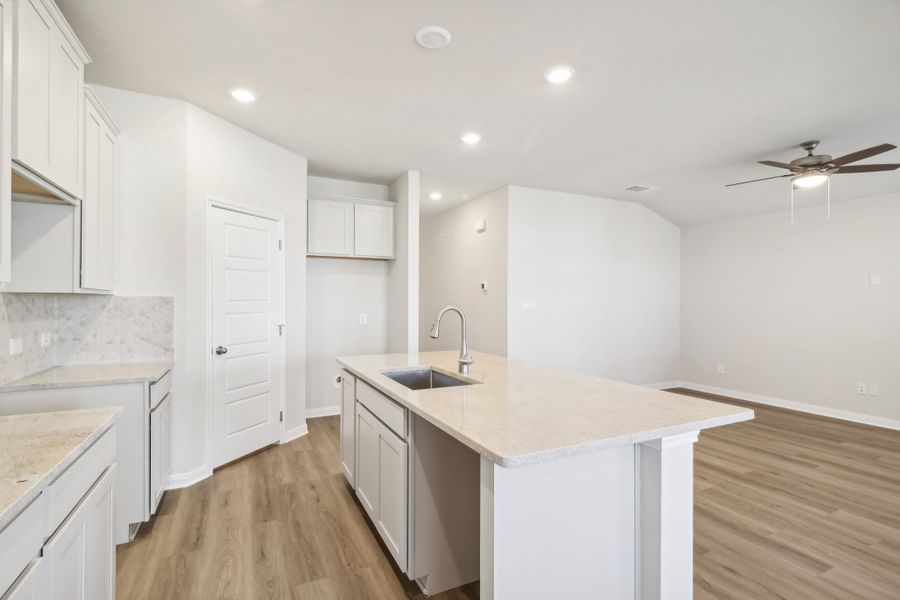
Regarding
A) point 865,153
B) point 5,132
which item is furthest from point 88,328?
point 865,153

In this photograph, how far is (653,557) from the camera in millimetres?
1453

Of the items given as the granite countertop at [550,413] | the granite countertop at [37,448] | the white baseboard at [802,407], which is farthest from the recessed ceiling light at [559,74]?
the white baseboard at [802,407]

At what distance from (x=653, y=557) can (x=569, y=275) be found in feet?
14.4

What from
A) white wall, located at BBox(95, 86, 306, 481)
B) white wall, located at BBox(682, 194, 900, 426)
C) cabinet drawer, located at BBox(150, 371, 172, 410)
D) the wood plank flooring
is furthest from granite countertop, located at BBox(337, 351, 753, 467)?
white wall, located at BBox(682, 194, 900, 426)

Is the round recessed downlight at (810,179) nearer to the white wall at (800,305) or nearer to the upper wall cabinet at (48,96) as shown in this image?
the white wall at (800,305)

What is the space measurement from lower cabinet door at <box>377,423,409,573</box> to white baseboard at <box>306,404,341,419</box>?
280cm

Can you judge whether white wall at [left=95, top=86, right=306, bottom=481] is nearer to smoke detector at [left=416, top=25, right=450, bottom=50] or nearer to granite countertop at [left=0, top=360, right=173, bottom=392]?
granite countertop at [left=0, top=360, right=173, bottom=392]

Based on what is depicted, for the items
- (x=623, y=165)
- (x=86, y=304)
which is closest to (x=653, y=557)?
(x=86, y=304)

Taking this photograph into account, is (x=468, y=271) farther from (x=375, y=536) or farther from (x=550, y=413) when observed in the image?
(x=550, y=413)

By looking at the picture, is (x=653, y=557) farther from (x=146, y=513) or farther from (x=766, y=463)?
(x=766, y=463)

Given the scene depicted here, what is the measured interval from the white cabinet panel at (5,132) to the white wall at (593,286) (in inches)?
170

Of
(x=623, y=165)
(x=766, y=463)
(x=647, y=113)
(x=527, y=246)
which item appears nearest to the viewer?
(x=647, y=113)

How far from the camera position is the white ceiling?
2.08 meters

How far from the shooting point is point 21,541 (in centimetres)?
93
